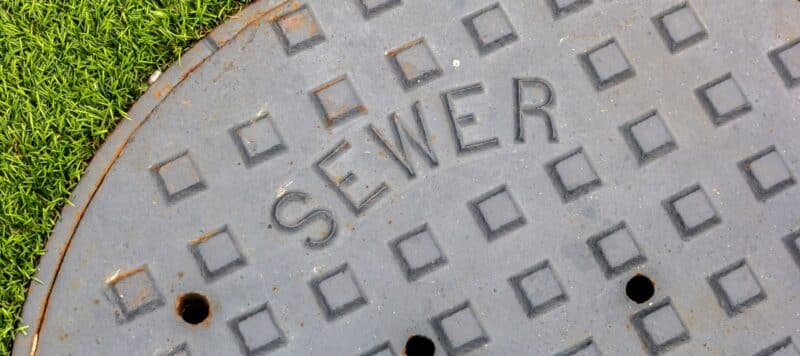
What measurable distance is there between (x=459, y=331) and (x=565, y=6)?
0.75 m

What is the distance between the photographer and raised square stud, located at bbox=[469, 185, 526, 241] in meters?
1.65

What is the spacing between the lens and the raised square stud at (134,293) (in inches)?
63.5

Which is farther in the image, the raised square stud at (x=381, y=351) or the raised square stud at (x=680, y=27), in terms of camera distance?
the raised square stud at (x=680, y=27)

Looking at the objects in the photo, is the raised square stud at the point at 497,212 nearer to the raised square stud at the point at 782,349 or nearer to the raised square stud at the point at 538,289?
the raised square stud at the point at 538,289

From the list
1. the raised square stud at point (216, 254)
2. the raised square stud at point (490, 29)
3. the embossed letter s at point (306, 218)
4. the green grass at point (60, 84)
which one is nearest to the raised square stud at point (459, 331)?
the embossed letter s at point (306, 218)

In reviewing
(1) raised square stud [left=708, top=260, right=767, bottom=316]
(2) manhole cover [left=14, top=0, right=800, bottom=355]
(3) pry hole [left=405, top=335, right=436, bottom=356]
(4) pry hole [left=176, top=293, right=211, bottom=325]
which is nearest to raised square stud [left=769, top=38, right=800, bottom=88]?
(2) manhole cover [left=14, top=0, right=800, bottom=355]

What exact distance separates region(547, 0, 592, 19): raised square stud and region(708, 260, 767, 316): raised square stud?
2.14 feet

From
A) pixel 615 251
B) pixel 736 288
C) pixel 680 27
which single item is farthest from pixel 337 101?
pixel 736 288

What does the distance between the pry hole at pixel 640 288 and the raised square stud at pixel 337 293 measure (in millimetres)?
560

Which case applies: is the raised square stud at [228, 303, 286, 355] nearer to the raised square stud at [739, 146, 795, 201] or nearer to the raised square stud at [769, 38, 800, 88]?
the raised square stud at [739, 146, 795, 201]

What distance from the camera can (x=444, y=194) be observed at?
1663 millimetres

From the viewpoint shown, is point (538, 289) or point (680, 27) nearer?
point (538, 289)

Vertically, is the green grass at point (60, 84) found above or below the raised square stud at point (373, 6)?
above

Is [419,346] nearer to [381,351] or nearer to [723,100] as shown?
[381,351]
